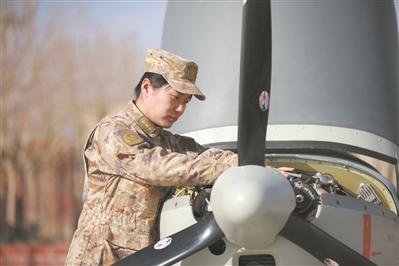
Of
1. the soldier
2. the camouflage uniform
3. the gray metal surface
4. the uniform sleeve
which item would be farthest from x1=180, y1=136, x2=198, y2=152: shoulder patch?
the gray metal surface

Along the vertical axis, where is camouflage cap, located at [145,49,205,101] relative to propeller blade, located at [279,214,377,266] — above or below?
above

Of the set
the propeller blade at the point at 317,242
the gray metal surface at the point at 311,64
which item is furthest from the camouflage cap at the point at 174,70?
the gray metal surface at the point at 311,64

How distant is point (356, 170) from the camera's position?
4.62 m

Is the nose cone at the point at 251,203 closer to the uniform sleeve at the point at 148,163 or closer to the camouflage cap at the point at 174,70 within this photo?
the uniform sleeve at the point at 148,163

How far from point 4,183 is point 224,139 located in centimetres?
2133

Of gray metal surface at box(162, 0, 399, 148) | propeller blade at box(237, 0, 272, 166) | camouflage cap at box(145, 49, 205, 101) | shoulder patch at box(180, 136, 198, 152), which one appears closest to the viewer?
propeller blade at box(237, 0, 272, 166)

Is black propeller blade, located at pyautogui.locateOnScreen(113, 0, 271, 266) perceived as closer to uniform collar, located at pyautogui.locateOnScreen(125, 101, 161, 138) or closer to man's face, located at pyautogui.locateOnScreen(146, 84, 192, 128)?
man's face, located at pyautogui.locateOnScreen(146, 84, 192, 128)

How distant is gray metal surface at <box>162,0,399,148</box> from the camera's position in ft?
17.6

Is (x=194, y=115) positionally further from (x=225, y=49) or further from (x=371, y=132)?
(x=371, y=132)

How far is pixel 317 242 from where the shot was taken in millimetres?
3396

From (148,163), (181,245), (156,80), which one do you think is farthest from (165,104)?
(181,245)


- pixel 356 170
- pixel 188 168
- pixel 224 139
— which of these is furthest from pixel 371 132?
pixel 188 168

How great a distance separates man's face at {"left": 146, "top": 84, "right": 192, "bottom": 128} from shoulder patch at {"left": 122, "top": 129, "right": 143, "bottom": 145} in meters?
0.28

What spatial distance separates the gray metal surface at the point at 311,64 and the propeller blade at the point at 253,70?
6.04 ft
